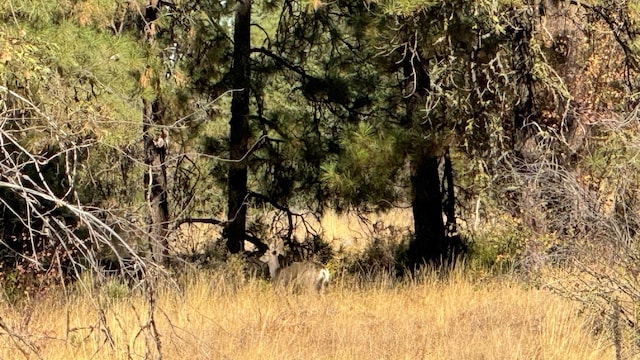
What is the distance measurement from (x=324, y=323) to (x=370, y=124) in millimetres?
3355

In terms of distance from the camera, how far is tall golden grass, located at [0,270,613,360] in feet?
19.4

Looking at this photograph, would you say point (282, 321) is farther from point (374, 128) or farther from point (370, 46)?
point (370, 46)

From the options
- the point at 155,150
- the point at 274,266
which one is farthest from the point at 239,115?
the point at 274,266

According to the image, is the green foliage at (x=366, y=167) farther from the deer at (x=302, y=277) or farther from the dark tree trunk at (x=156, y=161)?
the dark tree trunk at (x=156, y=161)

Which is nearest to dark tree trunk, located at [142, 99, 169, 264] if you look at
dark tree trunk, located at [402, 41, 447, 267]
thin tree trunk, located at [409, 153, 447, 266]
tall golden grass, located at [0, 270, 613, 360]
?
tall golden grass, located at [0, 270, 613, 360]

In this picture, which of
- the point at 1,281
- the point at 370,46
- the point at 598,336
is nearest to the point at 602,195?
the point at 598,336

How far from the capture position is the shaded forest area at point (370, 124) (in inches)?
253

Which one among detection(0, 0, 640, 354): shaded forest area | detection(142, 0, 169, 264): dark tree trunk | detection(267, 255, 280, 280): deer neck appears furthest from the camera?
detection(267, 255, 280, 280): deer neck

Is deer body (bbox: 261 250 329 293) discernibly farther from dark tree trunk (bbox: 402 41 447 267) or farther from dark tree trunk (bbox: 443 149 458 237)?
dark tree trunk (bbox: 443 149 458 237)

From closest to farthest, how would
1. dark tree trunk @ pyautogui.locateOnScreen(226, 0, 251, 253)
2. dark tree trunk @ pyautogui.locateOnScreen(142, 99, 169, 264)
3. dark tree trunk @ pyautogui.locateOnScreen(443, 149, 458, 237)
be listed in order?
dark tree trunk @ pyautogui.locateOnScreen(142, 99, 169, 264) → dark tree trunk @ pyautogui.locateOnScreen(226, 0, 251, 253) → dark tree trunk @ pyautogui.locateOnScreen(443, 149, 458, 237)

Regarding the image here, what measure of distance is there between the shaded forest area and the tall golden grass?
0.41 m

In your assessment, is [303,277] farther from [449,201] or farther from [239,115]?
[449,201]

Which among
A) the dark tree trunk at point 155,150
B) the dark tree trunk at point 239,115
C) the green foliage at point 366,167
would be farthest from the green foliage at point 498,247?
the dark tree trunk at point 155,150

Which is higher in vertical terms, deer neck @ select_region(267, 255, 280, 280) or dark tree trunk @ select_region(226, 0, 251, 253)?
dark tree trunk @ select_region(226, 0, 251, 253)
